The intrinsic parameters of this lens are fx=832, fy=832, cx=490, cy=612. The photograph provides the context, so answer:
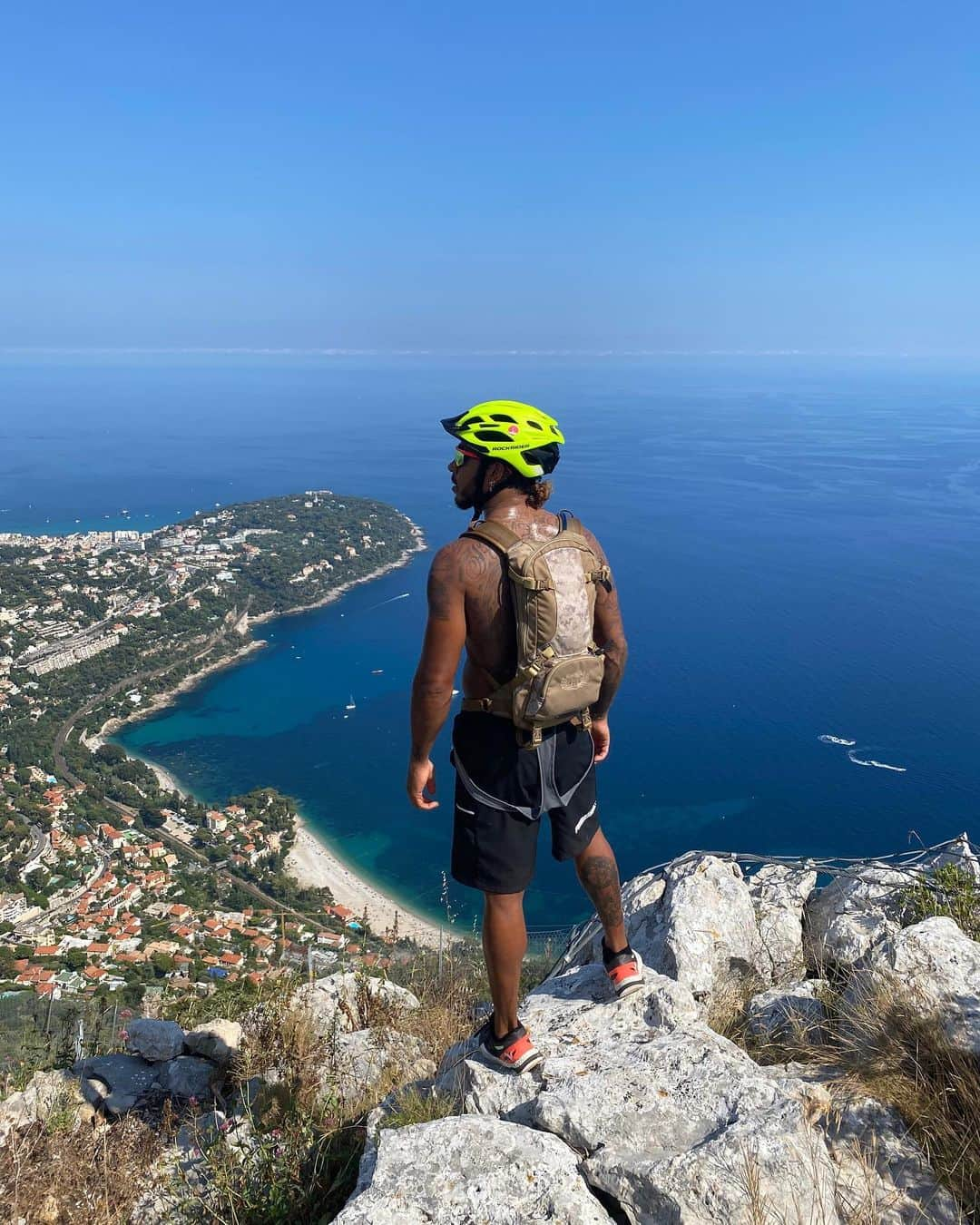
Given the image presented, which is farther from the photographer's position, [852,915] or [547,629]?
[852,915]

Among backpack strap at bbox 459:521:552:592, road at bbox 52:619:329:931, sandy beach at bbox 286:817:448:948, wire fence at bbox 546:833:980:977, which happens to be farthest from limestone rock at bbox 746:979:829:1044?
sandy beach at bbox 286:817:448:948

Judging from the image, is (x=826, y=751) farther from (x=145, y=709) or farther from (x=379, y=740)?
(x=145, y=709)

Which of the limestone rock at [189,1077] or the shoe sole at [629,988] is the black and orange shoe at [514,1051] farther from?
the limestone rock at [189,1077]

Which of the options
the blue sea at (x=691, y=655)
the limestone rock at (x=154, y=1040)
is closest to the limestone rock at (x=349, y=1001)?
the limestone rock at (x=154, y=1040)

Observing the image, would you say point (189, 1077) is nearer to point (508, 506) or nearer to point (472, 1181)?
point (472, 1181)

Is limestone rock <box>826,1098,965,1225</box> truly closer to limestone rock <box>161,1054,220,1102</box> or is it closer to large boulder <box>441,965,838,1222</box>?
large boulder <box>441,965,838,1222</box>

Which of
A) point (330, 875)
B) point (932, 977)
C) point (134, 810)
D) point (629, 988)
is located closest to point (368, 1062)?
point (629, 988)
